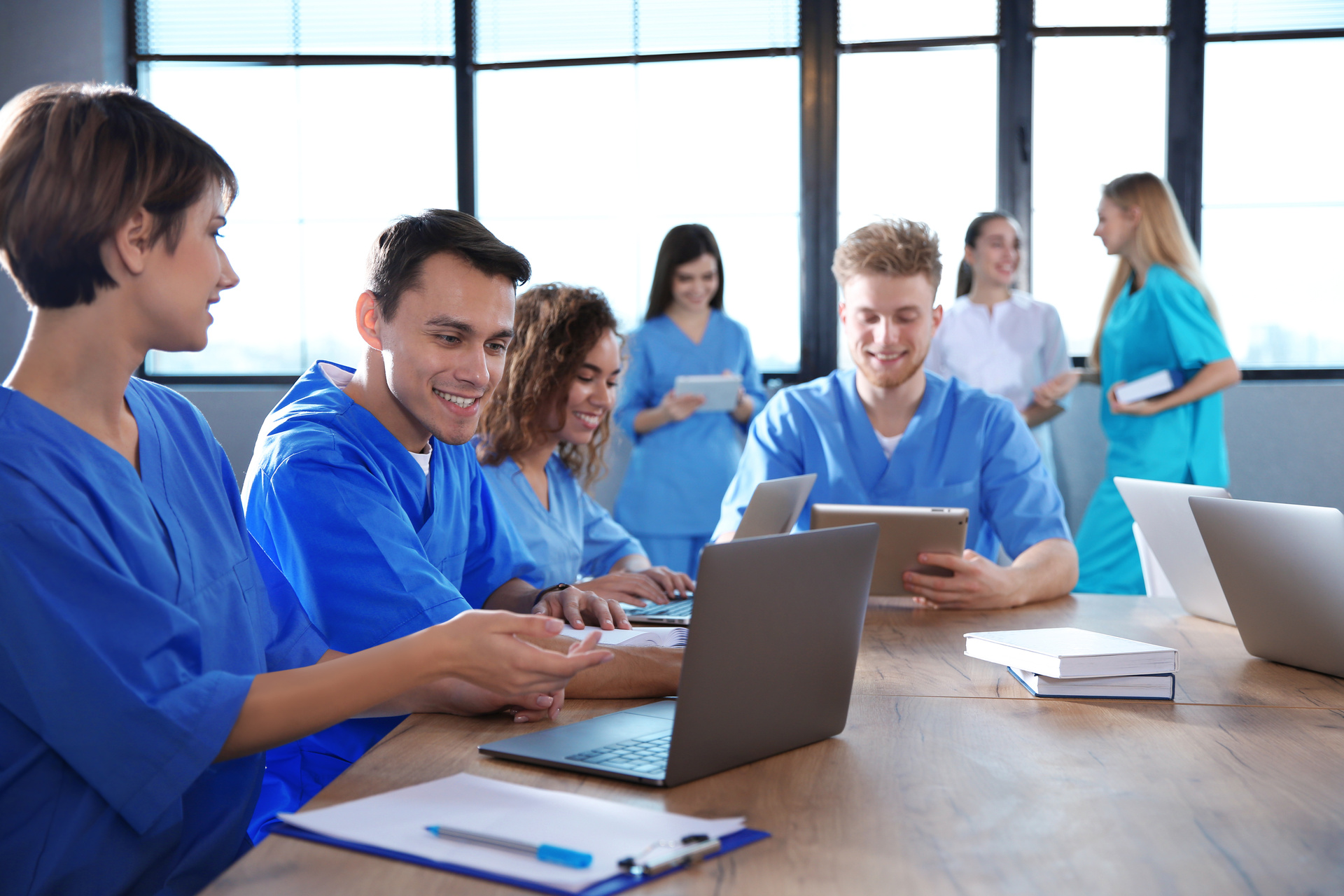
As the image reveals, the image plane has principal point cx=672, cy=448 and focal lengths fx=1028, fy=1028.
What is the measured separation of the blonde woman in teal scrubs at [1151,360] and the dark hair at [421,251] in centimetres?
232

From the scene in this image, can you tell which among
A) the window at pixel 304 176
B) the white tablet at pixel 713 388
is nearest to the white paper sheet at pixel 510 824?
the white tablet at pixel 713 388

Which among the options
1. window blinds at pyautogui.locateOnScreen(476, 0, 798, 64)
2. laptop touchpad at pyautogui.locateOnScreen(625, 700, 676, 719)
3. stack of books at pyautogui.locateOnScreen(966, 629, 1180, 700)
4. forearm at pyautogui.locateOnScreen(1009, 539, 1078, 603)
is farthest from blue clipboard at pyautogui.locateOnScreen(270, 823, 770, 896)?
A: window blinds at pyautogui.locateOnScreen(476, 0, 798, 64)

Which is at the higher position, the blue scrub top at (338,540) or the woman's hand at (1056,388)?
the woman's hand at (1056,388)

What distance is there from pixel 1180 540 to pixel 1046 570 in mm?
262

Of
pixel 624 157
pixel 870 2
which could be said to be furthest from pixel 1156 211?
pixel 624 157

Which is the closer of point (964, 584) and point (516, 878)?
point (516, 878)

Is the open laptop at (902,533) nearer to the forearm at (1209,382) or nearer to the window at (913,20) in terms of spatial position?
the forearm at (1209,382)

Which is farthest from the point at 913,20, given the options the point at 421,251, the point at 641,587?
the point at 421,251

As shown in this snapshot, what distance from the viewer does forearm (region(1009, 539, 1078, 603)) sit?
1.67 m

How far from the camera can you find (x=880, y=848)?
0.69m

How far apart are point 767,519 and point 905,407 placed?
57 centimetres

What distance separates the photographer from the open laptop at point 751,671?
0.79 metres

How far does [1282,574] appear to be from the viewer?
1.18 m

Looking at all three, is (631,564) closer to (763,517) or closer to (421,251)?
(763,517)
